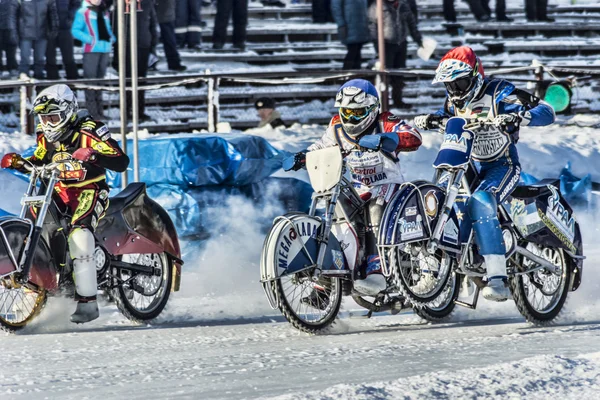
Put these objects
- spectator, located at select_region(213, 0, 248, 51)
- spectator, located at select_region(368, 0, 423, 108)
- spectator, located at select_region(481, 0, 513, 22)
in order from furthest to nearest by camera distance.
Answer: spectator, located at select_region(481, 0, 513, 22) < spectator, located at select_region(213, 0, 248, 51) < spectator, located at select_region(368, 0, 423, 108)

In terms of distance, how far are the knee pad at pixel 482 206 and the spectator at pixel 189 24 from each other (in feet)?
40.4

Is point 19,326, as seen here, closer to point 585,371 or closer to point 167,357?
point 167,357

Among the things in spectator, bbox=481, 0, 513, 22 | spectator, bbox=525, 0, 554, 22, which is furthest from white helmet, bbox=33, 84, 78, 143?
spectator, bbox=525, 0, 554, 22

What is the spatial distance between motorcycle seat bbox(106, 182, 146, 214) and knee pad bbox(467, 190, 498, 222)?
8.35ft

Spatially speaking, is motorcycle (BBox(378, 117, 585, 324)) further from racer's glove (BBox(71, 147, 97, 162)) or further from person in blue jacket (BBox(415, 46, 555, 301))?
racer's glove (BBox(71, 147, 97, 162))

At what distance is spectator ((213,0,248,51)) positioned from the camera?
20.4 metres

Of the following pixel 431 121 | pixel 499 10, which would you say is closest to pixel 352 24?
pixel 499 10

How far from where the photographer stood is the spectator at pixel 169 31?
1852cm

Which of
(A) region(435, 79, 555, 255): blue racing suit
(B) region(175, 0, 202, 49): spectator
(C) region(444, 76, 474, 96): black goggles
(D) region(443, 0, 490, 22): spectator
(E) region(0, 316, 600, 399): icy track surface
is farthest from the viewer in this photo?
(D) region(443, 0, 490, 22): spectator

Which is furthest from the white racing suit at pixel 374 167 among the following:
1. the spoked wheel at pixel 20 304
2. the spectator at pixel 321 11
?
the spectator at pixel 321 11

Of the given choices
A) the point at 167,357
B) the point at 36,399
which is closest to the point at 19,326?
the point at 167,357

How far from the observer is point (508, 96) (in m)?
8.24

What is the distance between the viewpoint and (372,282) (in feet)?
26.5

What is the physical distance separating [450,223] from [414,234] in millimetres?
430
